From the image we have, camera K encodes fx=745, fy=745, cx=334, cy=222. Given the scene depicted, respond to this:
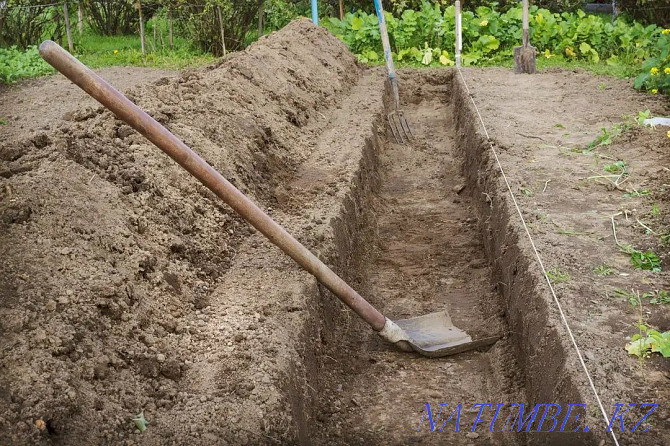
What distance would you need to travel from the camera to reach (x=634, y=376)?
10.8ft

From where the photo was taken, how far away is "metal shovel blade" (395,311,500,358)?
4609mm

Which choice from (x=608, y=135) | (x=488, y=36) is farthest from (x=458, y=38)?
(x=608, y=135)

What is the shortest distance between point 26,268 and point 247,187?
2.25 meters

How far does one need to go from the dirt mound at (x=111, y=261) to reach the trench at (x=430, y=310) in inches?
28.3

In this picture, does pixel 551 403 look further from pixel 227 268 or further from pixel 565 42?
pixel 565 42

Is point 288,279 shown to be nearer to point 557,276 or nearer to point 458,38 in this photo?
point 557,276

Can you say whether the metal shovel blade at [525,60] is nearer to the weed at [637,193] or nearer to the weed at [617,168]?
the weed at [617,168]

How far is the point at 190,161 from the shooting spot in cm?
375

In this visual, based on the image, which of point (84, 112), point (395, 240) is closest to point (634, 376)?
point (395, 240)

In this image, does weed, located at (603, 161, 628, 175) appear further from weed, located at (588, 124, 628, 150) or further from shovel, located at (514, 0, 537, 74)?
shovel, located at (514, 0, 537, 74)

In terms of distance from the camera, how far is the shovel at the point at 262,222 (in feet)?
11.5

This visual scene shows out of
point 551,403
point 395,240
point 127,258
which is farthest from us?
point 395,240

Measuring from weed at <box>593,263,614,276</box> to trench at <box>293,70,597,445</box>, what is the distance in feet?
1.27

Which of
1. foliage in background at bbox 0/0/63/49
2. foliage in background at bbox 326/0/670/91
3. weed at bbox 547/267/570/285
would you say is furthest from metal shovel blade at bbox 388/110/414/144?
foliage in background at bbox 0/0/63/49
